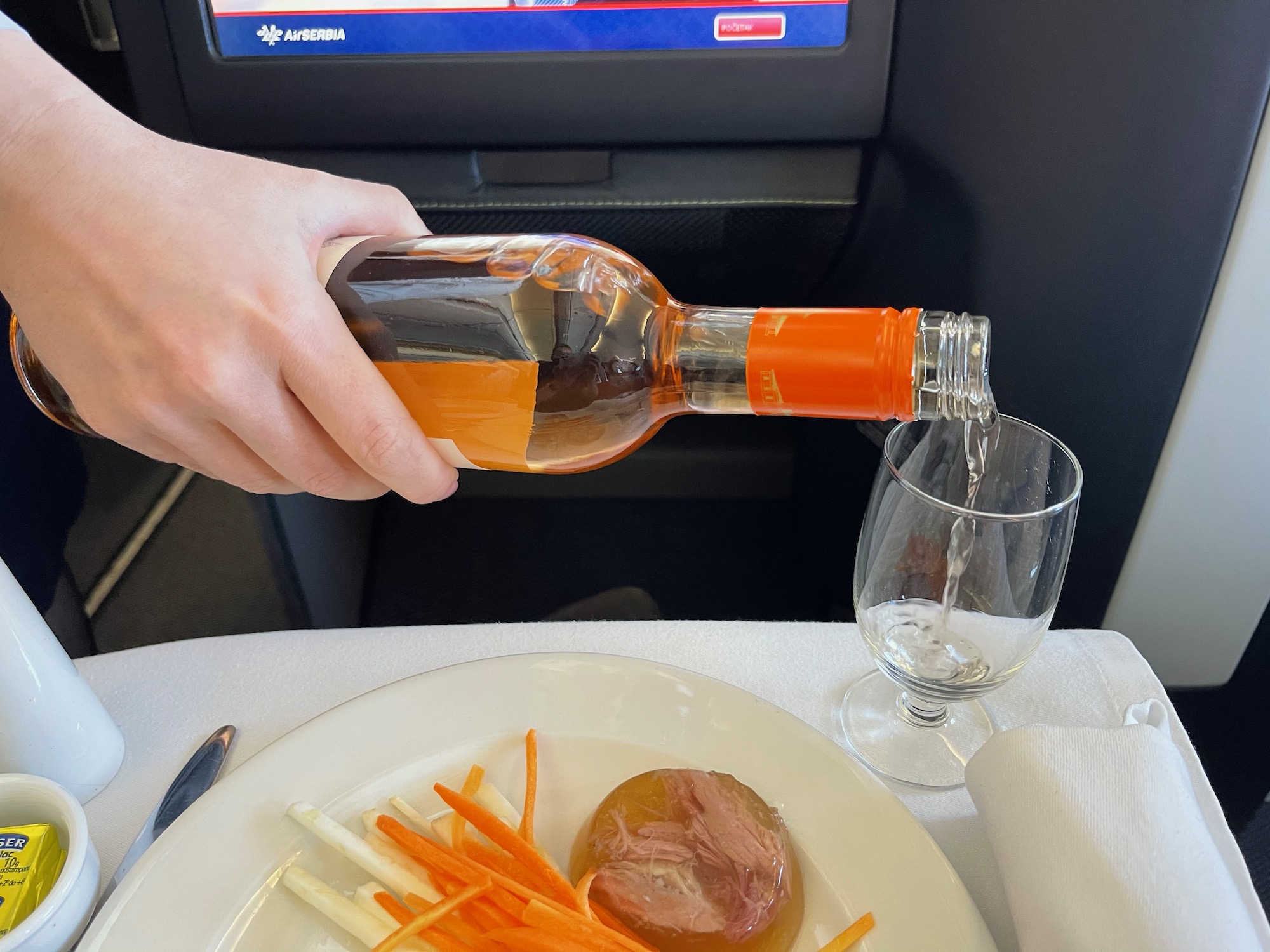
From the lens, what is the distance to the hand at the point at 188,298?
44 centimetres

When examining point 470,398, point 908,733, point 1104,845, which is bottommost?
point 908,733

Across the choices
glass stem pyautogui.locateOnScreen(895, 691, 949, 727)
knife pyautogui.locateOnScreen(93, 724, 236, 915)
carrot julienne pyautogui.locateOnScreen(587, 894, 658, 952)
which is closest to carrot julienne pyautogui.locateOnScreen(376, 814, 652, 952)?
carrot julienne pyautogui.locateOnScreen(587, 894, 658, 952)

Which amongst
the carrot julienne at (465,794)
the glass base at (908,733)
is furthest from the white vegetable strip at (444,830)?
the glass base at (908,733)

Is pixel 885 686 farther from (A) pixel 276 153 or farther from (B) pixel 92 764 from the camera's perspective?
(A) pixel 276 153

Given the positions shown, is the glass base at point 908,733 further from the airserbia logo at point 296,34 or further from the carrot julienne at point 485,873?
the airserbia logo at point 296,34

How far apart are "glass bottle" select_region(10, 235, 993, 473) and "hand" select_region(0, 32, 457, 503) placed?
2cm

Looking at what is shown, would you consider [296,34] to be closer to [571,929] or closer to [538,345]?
[538,345]

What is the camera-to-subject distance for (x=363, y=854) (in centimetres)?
47

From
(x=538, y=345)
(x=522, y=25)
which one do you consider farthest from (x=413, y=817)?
(x=522, y=25)

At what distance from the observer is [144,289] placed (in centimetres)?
45

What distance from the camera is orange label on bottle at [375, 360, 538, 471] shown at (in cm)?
46

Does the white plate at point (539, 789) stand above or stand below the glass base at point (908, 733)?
above

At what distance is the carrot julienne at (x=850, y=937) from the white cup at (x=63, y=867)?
346 mm

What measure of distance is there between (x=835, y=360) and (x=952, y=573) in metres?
0.18
